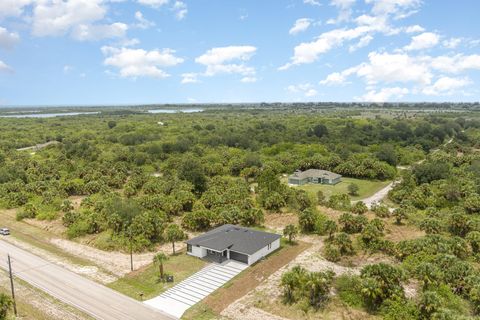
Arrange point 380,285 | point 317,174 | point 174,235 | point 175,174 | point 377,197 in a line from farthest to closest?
point 317,174
point 175,174
point 377,197
point 174,235
point 380,285

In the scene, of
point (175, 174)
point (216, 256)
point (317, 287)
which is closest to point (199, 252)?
point (216, 256)

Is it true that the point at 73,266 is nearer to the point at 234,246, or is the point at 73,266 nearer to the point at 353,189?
→ the point at 234,246

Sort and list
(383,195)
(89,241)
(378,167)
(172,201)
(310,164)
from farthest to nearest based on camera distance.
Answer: (310,164)
(378,167)
(383,195)
(172,201)
(89,241)

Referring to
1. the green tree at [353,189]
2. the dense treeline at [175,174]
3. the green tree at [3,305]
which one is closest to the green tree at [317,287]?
the dense treeline at [175,174]

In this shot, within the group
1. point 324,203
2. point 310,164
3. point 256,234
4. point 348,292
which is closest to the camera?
point 348,292

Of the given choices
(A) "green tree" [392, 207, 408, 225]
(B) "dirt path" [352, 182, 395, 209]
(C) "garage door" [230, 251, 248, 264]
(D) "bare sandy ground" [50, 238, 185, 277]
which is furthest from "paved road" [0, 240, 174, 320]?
(B) "dirt path" [352, 182, 395, 209]

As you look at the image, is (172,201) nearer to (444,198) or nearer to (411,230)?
(411,230)

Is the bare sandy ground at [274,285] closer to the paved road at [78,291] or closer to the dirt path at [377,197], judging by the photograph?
the paved road at [78,291]

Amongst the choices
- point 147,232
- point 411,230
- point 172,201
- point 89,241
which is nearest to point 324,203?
point 411,230
